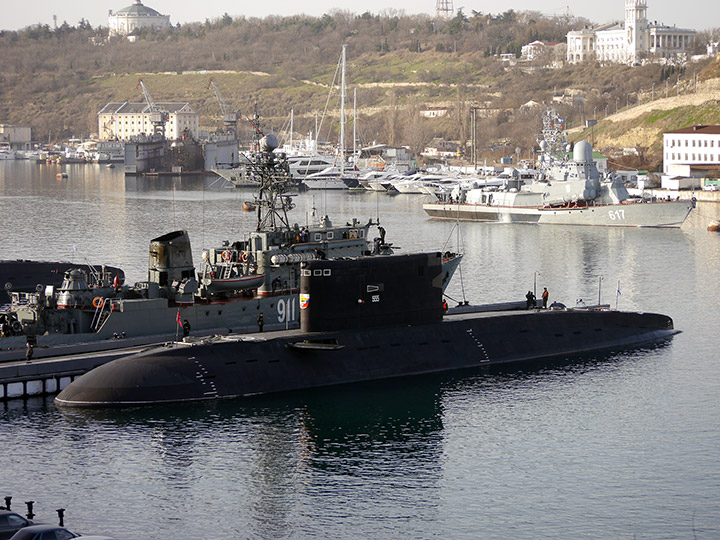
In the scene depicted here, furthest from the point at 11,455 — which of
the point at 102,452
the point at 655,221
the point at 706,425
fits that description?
the point at 655,221

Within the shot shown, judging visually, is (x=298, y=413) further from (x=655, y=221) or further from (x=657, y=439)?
(x=655, y=221)

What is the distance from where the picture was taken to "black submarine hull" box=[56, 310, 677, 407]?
3566 cm

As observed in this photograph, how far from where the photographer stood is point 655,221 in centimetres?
9494

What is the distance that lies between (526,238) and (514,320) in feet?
151

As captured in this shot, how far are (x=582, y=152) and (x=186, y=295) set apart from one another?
59.9 m

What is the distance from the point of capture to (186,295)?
42656 millimetres

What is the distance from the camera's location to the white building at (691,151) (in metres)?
127

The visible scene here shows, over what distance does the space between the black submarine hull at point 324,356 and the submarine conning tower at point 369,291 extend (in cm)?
43

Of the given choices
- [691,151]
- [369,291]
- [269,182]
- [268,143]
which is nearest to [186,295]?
[269,182]

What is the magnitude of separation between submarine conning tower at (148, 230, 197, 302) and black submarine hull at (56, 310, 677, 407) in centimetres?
505

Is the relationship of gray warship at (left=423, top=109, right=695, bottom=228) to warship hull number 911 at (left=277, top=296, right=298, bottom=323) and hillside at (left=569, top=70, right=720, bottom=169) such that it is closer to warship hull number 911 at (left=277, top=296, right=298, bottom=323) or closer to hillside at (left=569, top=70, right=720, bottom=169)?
hillside at (left=569, top=70, right=720, bottom=169)

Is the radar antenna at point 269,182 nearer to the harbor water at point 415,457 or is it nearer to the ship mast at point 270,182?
the ship mast at point 270,182

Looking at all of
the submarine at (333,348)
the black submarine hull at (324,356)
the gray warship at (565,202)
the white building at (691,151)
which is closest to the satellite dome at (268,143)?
the submarine at (333,348)

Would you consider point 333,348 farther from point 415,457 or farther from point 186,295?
point 186,295
